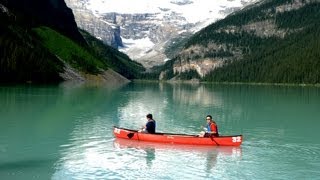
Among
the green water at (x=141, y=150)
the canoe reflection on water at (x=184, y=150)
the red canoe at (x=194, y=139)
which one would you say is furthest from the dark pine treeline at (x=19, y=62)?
the red canoe at (x=194, y=139)

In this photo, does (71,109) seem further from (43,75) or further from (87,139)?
(43,75)

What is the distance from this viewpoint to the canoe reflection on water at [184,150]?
42.6m

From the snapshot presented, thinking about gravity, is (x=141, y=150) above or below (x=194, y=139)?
below

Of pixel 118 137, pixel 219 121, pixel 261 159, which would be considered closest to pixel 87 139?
pixel 118 137

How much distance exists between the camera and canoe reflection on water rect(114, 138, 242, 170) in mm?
42594

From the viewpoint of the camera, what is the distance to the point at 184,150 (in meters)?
44.8

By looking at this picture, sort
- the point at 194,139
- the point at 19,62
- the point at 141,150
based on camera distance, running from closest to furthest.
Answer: the point at 141,150
the point at 194,139
the point at 19,62

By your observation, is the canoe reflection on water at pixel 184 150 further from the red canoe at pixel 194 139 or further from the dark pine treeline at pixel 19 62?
the dark pine treeline at pixel 19 62

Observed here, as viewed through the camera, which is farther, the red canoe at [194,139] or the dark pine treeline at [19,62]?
the dark pine treeline at [19,62]

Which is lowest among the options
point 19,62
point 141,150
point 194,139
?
point 141,150

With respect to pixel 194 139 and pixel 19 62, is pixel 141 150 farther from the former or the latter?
pixel 19 62

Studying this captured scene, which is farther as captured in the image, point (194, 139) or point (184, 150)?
point (194, 139)

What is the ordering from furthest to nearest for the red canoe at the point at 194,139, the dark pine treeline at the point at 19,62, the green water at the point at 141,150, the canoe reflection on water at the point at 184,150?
the dark pine treeline at the point at 19,62 → the red canoe at the point at 194,139 → the canoe reflection on water at the point at 184,150 → the green water at the point at 141,150

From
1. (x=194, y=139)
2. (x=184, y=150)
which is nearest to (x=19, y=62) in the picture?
(x=194, y=139)
